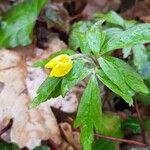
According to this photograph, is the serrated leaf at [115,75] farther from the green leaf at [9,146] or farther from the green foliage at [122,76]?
the green leaf at [9,146]

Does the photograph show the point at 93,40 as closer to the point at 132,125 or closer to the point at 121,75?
the point at 121,75

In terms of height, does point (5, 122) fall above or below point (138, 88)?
below

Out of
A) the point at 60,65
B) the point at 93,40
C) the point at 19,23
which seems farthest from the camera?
the point at 19,23

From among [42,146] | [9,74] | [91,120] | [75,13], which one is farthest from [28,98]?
[75,13]

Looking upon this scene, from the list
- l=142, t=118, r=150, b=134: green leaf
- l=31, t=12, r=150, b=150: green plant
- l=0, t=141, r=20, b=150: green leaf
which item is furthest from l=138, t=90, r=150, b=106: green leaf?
l=0, t=141, r=20, b=150: green leaf

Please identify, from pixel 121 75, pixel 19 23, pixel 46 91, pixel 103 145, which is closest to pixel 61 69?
pixel 46 91

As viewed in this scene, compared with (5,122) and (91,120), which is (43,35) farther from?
(91,120)
